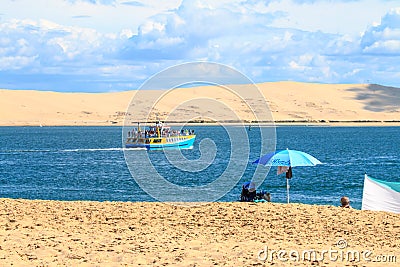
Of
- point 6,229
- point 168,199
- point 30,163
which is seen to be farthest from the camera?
point 30,163

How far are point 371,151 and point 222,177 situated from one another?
3376cm

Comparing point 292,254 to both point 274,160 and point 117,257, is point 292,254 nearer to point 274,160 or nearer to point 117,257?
point 117,257

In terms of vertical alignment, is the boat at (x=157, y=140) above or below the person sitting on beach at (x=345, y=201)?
above

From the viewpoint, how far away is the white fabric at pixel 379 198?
792 inches

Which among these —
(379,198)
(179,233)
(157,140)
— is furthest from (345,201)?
(157,140)

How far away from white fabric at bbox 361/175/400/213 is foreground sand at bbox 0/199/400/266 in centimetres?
231

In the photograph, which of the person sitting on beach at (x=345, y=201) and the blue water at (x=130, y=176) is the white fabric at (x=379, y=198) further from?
the blue water at (x=130, y=176)

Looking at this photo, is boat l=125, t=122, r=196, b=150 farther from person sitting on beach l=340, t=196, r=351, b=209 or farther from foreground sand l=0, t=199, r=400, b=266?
person sitting on beach l=340, t=196, r=351, b=209

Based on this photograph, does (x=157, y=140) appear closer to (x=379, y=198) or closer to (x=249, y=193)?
(x=249, y=193)

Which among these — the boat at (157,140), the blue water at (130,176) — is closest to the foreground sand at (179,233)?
the blue water at (130,176)

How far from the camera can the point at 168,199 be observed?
31.1 metres

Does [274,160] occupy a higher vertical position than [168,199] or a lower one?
higher

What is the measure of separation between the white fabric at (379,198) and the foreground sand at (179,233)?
2.31 m

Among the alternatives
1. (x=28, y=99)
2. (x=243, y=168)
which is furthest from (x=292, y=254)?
(x=28, y=99)
